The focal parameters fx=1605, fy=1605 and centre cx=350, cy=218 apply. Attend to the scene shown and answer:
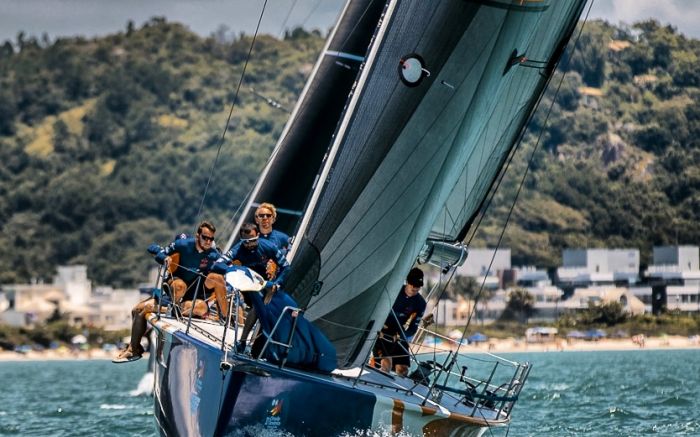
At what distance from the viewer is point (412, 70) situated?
12602 millimetres

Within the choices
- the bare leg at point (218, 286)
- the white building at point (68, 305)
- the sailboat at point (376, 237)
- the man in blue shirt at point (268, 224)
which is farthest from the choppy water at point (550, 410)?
the white building at point (68, 305)

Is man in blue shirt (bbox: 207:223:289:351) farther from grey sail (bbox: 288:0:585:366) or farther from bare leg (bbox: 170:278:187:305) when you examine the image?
bare leg (bbox: 170:278:187:305)

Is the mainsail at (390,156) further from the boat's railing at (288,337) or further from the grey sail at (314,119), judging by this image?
the grey sail at (314,119)

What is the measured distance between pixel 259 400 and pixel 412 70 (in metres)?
3.03

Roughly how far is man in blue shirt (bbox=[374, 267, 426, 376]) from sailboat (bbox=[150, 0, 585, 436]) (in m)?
0.30

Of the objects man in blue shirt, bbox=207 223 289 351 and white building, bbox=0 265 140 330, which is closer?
man in blue shirt, bbox=207 223 289 351

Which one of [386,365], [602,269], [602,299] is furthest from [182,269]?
[602,269]

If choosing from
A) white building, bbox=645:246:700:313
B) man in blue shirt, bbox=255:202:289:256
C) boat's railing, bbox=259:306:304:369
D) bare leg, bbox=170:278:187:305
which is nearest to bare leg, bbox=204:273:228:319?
bare leg, bbox=170:278:187:305

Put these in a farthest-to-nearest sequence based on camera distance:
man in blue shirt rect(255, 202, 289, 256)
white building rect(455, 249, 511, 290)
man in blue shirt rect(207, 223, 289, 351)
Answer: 1. white building rect(455, 249, 511, 290)
2. man in blue shirt rect(255, 202, 289, 256)
3. man in blue shirt rect(207, 223, 289, 351)

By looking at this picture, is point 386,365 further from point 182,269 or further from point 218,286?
point 182,269

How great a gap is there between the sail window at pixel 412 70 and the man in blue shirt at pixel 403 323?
1902mm

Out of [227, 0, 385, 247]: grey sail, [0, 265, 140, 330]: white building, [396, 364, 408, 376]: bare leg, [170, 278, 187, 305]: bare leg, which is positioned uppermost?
[227, 0, 385, 247]: grey sail

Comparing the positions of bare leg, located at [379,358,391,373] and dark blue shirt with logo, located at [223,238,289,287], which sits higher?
dark blue shirt with logo, located at [223,238,289,287]

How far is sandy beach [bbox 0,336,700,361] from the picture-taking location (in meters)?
82.1
